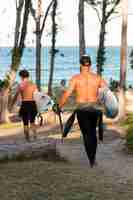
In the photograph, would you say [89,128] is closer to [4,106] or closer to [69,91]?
[69,91]

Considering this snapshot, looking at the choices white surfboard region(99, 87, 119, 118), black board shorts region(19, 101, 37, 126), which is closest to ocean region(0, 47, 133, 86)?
black board shorts region(19, 101, 37, 126)

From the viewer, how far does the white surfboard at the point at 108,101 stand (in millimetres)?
10695

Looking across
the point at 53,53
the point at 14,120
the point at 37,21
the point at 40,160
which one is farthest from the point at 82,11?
the point at 40,160

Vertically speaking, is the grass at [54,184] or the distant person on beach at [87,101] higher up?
the distant person on beach at [87,101]

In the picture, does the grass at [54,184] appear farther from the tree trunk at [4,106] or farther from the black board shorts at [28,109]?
the tree trunk at [4,106]

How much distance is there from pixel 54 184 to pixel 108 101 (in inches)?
118

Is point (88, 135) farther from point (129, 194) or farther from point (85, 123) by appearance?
point (129, 194)

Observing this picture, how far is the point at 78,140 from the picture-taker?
50.8ft

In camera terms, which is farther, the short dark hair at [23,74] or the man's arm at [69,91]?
the short dark hair at [23,74]

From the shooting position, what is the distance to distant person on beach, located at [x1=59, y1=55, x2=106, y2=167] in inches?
412

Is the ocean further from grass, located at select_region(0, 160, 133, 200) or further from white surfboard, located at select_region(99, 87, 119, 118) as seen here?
grass, located at select_region(0, 160, 133, 200)

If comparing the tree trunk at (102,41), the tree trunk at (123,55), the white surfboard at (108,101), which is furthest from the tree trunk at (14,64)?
the white surfboard at (108,101)

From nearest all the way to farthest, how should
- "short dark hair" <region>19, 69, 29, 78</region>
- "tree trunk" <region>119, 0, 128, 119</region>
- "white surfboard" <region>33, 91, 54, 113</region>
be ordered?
"short dark hair" <region>19, 69, 29, 78</region> < "white surfboard" <region>33, 91, 54, 113</region> < "tree trunk" <region>119, 0, 128, 119</region>

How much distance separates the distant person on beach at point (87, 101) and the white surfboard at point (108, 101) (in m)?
0.10
